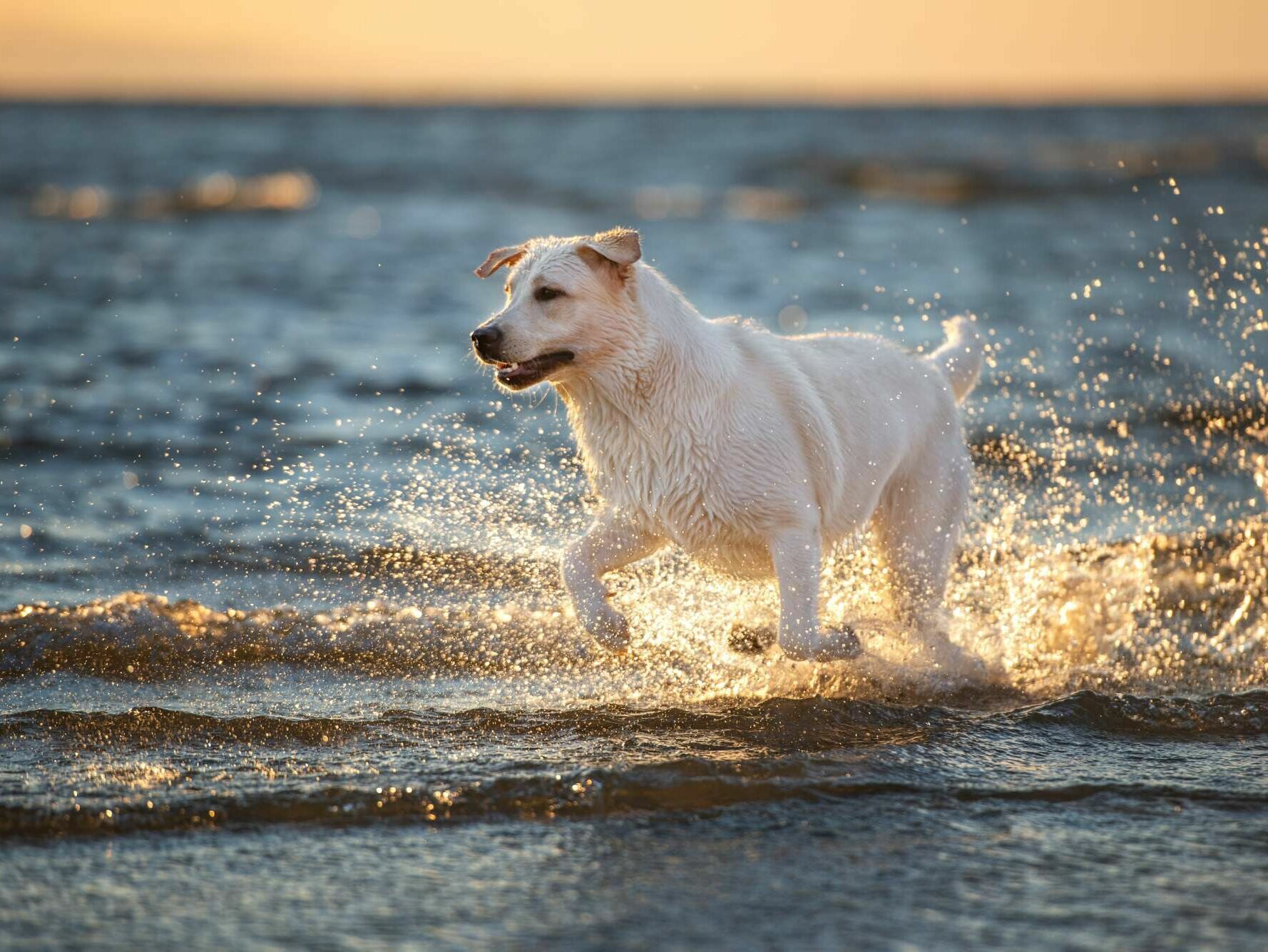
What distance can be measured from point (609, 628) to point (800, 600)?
3.03ft

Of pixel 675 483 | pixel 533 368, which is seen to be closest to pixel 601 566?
pixel 675 483

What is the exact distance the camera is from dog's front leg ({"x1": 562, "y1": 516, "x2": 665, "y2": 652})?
6.53m

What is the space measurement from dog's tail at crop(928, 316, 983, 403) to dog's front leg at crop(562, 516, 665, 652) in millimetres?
2255

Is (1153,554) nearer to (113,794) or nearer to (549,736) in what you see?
(549,736)

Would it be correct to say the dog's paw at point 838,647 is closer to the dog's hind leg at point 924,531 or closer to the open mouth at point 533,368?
the dog's hind leg at point 924,531

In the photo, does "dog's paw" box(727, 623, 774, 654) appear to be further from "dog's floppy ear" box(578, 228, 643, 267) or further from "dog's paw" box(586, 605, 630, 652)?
"dog's floppy ear" box(578, 228, 643, 267)

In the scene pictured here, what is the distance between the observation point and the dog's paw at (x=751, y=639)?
6723 mm

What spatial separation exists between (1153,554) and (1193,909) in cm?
529

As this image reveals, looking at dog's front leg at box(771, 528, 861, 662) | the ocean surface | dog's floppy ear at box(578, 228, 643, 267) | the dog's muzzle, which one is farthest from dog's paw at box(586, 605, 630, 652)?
dog's floppy ear at box(578, 228, 643, 267)

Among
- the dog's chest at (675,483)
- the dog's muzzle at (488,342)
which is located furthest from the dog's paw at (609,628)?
the dog's muzzle at (488,342)

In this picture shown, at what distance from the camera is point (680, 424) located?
20.7 ft

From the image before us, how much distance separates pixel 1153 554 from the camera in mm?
9250

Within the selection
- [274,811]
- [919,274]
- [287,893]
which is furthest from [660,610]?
[919,274]

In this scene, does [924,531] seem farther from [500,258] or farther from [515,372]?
[500,258]
